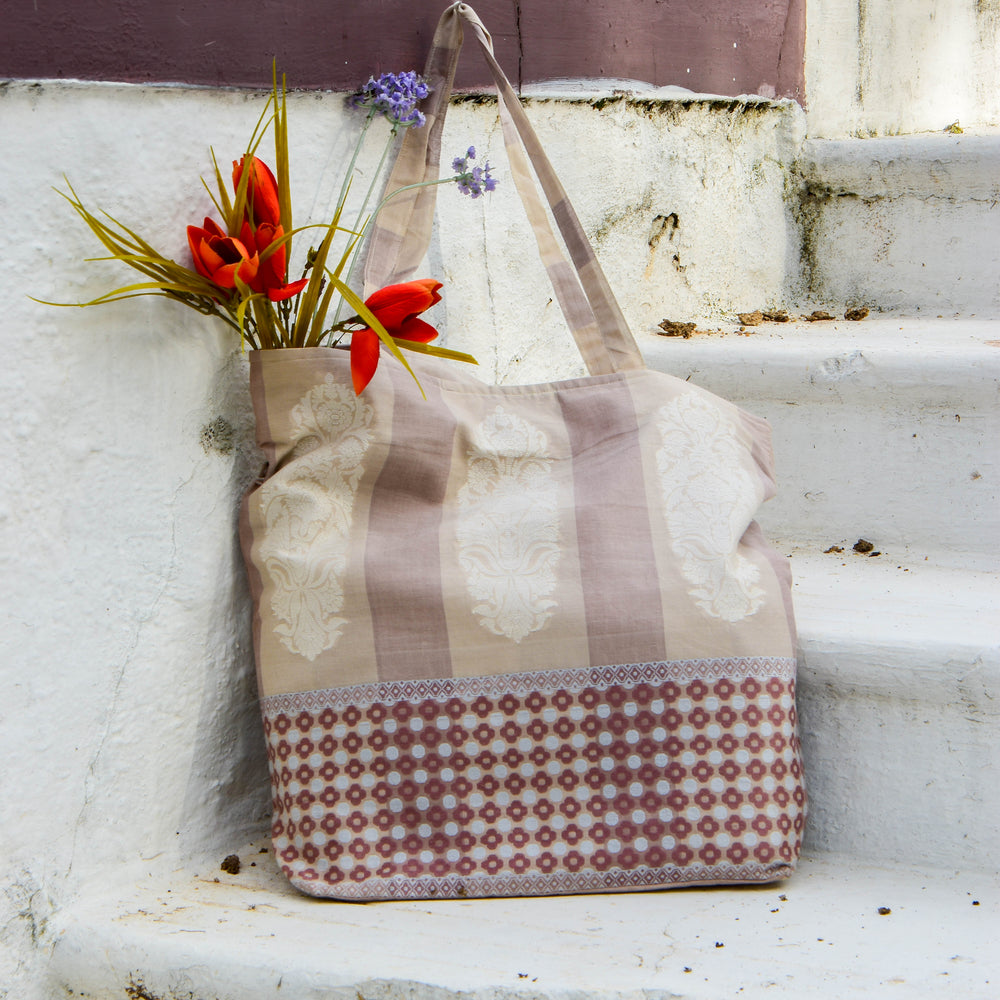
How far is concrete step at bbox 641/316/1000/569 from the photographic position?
3.37ft

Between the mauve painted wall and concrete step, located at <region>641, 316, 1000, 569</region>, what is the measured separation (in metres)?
0.37

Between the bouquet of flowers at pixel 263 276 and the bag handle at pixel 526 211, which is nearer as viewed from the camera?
the bouquet of flowers at pixel 263 276

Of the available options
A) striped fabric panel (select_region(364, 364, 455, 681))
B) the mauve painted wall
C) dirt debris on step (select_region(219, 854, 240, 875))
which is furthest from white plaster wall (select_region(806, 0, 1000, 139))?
dirt debris on step (select_region(219, 854, 240, 875))

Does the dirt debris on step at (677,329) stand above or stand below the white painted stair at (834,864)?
above

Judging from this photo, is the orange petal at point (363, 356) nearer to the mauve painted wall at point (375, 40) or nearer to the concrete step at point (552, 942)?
the mauve painted wall at point (375, 40)

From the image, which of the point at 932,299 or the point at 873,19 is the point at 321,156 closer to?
the point at 932,299

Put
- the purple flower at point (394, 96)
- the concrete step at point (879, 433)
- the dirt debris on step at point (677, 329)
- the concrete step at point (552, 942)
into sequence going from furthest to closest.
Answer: the dirt debris on step at point (677, 329) → the concrete step at point (879, 433) → the purple flower at point (394, 96) → the concrete step at point (552, 942)

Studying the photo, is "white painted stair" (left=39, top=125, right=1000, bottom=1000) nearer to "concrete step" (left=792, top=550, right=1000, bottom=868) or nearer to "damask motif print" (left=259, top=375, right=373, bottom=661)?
"concrete step" (left=792, top=550, right=1000, bottom=868)

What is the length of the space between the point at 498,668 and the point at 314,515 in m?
0.19

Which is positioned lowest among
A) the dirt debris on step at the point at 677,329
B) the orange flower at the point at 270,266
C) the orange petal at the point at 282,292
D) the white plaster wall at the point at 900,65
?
the dirt debris on step at the point at 677,329

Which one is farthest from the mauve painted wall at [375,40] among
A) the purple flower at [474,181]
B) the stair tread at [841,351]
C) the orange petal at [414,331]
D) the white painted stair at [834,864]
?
the white painted stair at [834,864]

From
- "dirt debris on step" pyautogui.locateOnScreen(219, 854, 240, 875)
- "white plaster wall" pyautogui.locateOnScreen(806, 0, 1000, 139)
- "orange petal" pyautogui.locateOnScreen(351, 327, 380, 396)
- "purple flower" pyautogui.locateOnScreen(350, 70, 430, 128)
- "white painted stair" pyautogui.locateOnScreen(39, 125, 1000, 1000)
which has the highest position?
"white plaster wall" pyautogui.locateOnScreen(806, 0, 1000, 139)

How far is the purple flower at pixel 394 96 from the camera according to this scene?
35.4 inches

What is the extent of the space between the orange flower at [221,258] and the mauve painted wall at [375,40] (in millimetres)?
129
